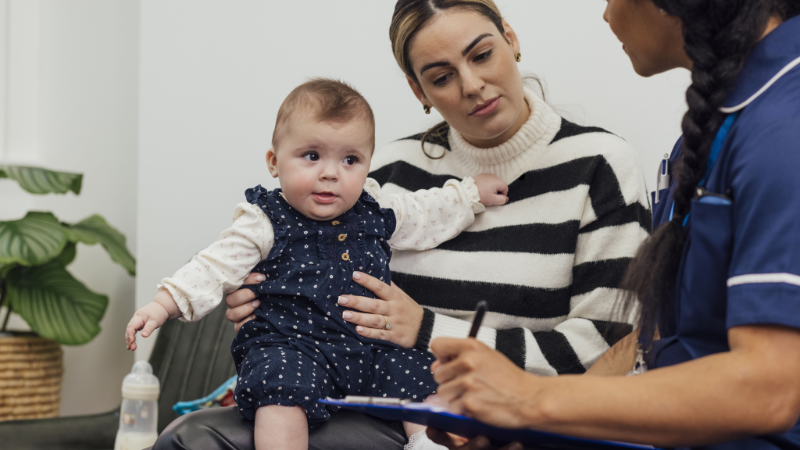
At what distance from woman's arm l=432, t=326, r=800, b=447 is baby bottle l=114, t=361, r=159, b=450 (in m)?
1.75

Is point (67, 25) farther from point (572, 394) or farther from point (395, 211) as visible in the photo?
point (572, 394)

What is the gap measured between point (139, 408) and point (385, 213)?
124 centimetres

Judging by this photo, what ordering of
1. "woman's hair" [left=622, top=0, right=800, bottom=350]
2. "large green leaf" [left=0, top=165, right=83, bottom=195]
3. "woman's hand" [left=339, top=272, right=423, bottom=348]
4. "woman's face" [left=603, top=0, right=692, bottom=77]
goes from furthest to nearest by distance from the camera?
"large green leaf" [left=0, top=165, right=83, bottom=195] → "woman's hand" [left=339, top=272, right=423, bottom=348] → "woman's face" [left=603, top=0, right=692, bottom=77] → "woman's hair" [left=622, top=0, right=800, bottom=350]

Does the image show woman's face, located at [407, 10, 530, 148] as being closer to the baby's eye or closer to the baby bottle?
the baby's eye

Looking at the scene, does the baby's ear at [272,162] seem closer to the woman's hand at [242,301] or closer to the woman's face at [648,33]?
the woman's hand at [242,301]

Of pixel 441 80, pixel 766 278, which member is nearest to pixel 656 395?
pixel 766 278

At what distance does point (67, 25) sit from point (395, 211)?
2333 mm

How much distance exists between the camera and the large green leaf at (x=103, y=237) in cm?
268

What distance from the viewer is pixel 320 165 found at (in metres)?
1.45

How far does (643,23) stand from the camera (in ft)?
3.13

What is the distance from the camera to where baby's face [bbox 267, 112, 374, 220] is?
143 centimetres

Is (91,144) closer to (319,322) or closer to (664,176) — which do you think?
(319,322)

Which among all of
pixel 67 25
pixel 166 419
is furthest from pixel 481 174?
pixel 67 25

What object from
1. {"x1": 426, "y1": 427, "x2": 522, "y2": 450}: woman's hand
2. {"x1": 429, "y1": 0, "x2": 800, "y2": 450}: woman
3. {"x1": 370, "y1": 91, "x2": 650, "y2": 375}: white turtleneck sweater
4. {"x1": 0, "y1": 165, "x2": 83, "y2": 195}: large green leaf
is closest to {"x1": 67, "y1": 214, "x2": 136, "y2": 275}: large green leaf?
{"x1": 0, "y1": 165, "x2": 83, "y2": 195}: large green leaf
